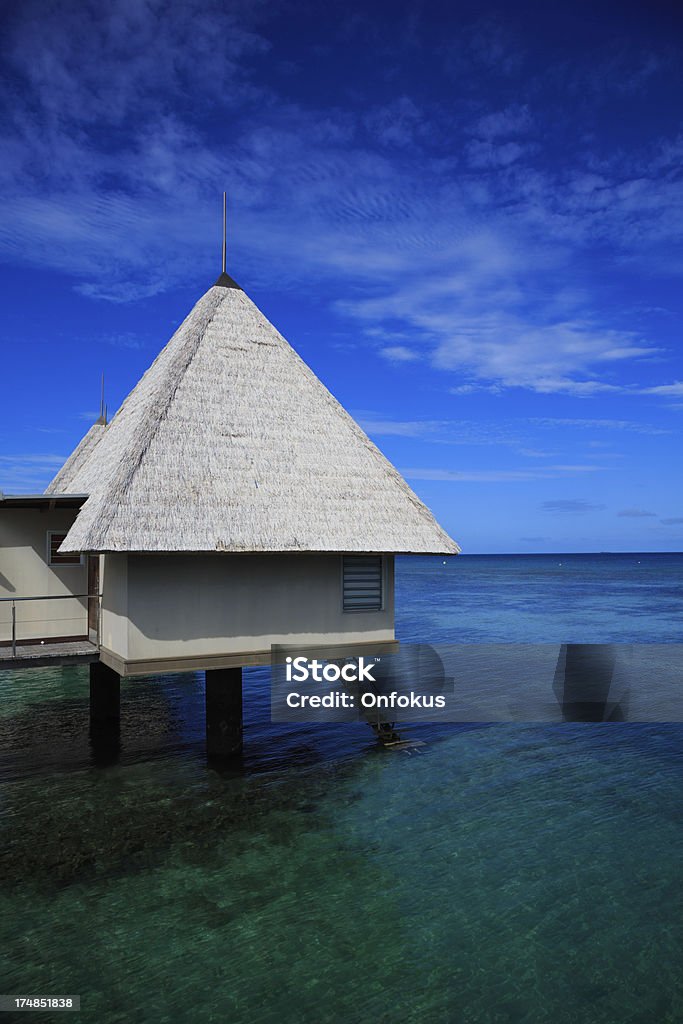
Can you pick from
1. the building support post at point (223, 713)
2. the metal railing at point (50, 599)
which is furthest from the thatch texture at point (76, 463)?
the building support post at point (223, 713)

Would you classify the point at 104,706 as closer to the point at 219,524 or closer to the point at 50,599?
the point at 50,599

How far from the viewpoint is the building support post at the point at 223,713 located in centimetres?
1712

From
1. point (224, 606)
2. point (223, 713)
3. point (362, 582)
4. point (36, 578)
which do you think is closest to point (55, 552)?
point (36, 578)

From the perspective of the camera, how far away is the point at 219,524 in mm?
13836

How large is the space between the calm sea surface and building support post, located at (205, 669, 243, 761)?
637mm

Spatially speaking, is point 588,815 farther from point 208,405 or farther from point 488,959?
point 208,405

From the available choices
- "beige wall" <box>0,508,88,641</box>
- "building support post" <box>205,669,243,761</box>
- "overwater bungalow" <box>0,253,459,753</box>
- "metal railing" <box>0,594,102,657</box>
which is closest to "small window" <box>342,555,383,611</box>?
"overwater bungalow" <box>0,253,459,753</box>

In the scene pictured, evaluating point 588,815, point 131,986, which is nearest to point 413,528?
point 588,815

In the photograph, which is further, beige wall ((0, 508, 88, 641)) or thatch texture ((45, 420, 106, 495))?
thatch texture ((45, 420, 106, 495))

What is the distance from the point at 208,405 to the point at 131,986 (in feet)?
33.8

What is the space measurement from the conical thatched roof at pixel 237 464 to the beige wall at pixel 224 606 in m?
0.82

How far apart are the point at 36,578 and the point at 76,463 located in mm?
4121

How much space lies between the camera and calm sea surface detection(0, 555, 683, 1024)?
9.72 metres

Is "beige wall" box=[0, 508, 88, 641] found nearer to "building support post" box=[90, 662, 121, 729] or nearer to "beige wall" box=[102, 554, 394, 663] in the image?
"beige wall" box=[102, 554, 394, 663]
